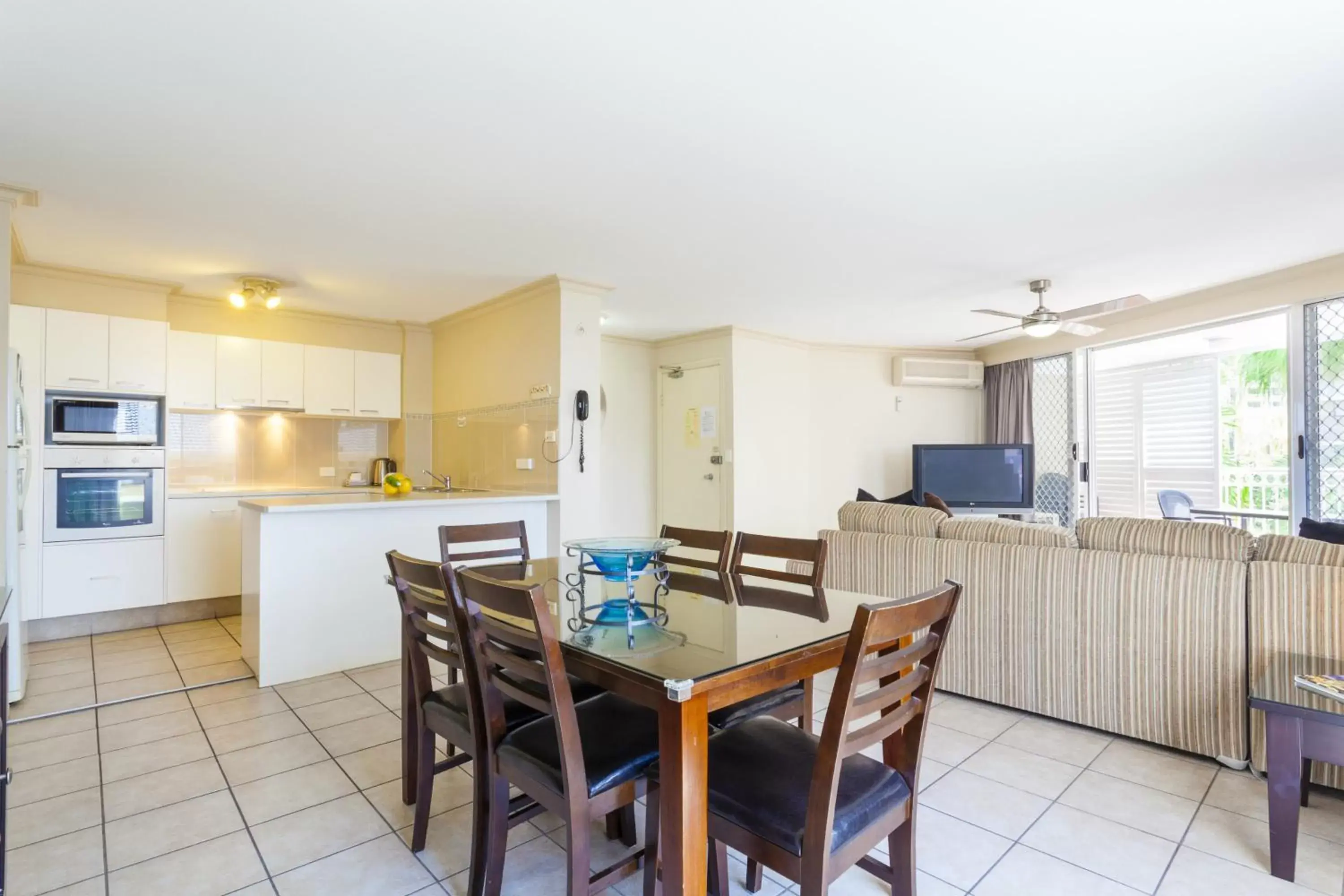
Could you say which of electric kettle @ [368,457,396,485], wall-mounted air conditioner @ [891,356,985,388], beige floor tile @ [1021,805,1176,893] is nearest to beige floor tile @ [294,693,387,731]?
beige floor tile @ [1021,805,1176,893]

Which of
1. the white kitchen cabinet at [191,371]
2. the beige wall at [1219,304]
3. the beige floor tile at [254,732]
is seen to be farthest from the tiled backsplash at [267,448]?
the beige wall at [1219,304]

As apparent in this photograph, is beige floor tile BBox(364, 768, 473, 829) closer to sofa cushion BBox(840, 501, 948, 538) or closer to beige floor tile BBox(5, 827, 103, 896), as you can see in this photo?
beige floor tile BBox(5, 827, 103, 896)

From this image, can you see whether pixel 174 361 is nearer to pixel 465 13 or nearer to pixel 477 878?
pixel 465 13

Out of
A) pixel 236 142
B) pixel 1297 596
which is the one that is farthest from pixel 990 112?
pixel 236 142

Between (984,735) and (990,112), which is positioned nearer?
(990,112)

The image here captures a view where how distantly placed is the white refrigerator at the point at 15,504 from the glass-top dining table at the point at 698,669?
2625 millimetres

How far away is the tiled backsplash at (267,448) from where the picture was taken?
486cm

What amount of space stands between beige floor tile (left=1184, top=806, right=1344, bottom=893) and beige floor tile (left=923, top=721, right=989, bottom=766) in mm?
688

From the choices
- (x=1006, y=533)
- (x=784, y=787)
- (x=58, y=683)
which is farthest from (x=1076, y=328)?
(x=58, y=683)

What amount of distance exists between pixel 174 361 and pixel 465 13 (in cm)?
404

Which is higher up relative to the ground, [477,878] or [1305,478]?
[1305,478]

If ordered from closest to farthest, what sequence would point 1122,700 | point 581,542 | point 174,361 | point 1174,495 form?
point 581,542
point 1122,700
point 174,361
point 1174,495

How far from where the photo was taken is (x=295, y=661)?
331 cm

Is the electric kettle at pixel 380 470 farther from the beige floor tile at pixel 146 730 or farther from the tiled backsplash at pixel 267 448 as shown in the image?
the beige floor tile at pixel 146 730
